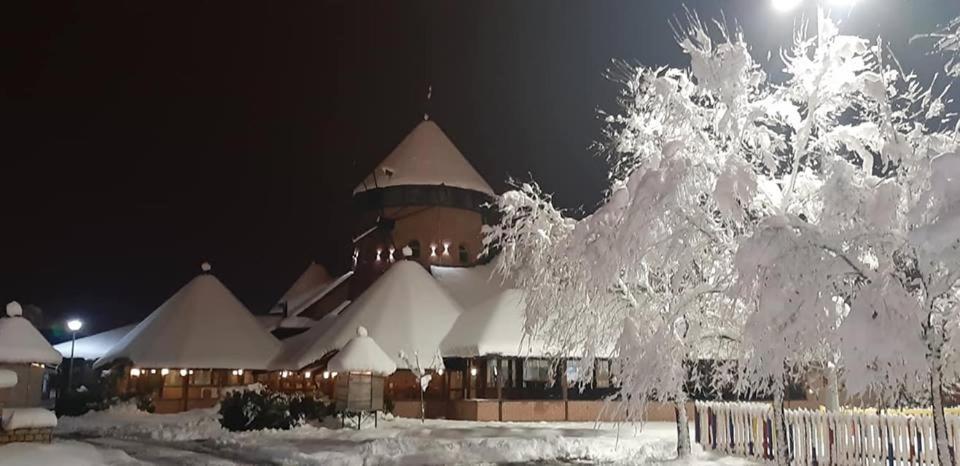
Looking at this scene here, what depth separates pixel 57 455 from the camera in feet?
49.7

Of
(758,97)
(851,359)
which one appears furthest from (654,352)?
(758,97)

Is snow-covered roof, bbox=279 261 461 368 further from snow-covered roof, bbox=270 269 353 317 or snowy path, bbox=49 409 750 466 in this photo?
snow-covered roof, bbox=270 269 353 317

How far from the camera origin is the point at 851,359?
9.11 metres

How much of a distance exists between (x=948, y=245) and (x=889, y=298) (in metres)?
1.03

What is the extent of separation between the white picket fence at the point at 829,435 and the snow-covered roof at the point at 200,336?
22266mm

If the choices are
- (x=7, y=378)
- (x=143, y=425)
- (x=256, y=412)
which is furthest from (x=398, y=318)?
(x=7, y=378)

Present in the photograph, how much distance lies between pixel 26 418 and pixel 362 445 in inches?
278

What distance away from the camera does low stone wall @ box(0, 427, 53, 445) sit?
16.5 m

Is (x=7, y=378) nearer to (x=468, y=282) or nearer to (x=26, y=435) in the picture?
(x=26, y=435)

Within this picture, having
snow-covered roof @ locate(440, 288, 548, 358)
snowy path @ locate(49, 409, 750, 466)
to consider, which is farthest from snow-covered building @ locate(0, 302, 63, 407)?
snow-covered roof @ locate(440, 288, 548, 358)

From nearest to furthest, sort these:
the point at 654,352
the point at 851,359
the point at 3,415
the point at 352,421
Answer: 1. the point at 851,359
2. the point at 654,352
3. the point at 3,415
4. the point at 352,421

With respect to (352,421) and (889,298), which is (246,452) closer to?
(352,421)

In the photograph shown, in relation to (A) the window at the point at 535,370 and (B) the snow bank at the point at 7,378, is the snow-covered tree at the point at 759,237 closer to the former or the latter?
(B) the snow bank at the point at 7,378

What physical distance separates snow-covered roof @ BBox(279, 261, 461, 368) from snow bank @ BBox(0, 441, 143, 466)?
14.2 m
